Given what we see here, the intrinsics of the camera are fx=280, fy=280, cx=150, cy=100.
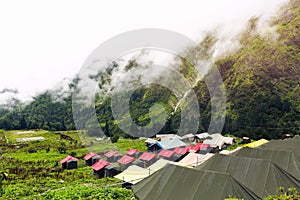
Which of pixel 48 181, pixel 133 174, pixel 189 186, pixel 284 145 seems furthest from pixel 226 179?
pixel 48 181

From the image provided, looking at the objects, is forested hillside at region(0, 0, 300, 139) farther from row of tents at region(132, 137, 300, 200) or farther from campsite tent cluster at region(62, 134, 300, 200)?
row of tents at region(132, 137, 300, 200)

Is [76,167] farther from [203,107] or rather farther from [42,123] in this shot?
[42,123]

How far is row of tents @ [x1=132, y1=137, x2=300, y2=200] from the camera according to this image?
30.7 feet

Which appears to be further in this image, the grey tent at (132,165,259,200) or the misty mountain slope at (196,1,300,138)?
the misty mountain slope at (196,1,300,138)

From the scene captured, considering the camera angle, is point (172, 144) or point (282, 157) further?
point (172, 144)

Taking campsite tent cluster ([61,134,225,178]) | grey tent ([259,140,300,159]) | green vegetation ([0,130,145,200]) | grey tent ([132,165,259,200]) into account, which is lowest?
green vegetation ([0,130,145,200])

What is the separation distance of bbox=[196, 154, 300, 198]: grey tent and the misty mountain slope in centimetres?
3270

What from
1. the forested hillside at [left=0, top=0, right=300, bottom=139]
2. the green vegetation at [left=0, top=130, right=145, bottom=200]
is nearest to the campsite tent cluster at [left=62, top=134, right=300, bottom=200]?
the green vegetation at [left=0, top=130, right=145, bottom=200]

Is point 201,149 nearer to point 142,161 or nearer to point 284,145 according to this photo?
point 142,161

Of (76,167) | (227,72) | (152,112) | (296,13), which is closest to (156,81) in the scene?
(152,112)

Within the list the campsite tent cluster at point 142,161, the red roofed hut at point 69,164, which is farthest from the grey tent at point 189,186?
the red roofed hut at point 69,164

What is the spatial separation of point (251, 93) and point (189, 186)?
165ft

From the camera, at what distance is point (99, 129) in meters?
62.4

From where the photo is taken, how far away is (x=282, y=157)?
559 inches
